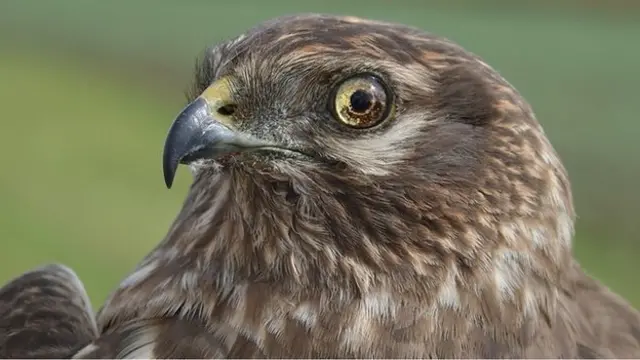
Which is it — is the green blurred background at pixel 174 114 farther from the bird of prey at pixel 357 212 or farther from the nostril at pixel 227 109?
the nostril at pixel 227 109

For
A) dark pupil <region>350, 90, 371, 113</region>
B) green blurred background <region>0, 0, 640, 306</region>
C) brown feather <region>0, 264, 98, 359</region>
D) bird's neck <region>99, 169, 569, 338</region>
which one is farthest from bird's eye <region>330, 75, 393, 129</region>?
green blurred background <region>0, 0, 640, 306</region>

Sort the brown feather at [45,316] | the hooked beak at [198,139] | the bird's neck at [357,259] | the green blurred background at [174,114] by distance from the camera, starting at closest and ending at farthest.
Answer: the hooked beak at [198,139]
the bird's neck at [357,259]
the brown feather at [45,316]
the green blurred background at [174,114]

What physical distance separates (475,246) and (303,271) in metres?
0.30

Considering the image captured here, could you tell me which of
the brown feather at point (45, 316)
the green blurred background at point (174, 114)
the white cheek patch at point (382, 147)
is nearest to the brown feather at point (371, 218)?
the white cheek patch at point (382, 147)

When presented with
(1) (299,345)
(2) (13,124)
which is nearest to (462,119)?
(1) (299,345)

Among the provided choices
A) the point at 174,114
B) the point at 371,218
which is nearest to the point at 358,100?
the point at 371,218

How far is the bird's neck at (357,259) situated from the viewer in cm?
162

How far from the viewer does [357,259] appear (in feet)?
5.32

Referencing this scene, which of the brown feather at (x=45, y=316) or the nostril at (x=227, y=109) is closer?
the nostril at (x=227, y=109)

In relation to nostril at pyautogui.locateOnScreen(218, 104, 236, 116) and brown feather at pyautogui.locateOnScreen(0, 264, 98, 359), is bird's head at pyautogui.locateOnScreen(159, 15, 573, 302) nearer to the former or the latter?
nostril at pyautogui.locateOnScreen(218, 104, 236, 116)

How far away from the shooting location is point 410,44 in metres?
1.65

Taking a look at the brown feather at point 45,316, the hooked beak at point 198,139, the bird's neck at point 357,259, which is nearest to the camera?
the hooked beak at point 198,139

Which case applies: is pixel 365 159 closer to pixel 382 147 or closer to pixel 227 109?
pixel 382 147

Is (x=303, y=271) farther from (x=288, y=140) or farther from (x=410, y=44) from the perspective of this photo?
(x=410, y=44)
